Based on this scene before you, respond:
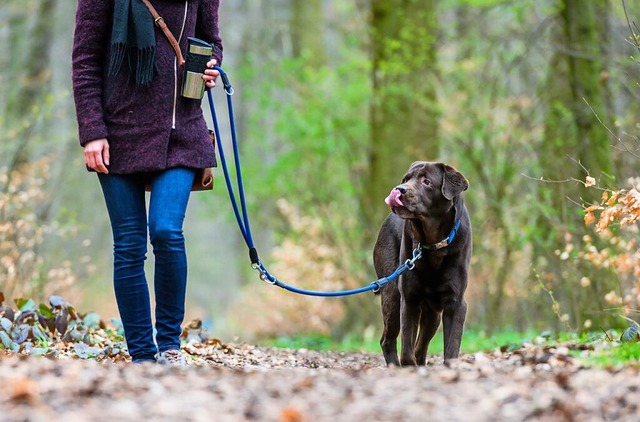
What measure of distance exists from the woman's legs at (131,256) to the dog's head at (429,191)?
5.12 ft

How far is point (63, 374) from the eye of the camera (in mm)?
3848

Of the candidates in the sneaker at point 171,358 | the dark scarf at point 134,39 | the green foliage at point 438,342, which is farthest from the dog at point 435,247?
the green foliage at point 438,342

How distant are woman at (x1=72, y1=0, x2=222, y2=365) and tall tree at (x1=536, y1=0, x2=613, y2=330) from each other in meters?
4.67

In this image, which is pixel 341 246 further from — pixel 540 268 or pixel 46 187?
pixel 46 187

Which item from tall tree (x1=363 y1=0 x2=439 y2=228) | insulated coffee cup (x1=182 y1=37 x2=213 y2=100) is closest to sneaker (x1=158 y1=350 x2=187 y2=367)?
insulated coffee cup (x1=182 y1=37 x2=213 y2=100)

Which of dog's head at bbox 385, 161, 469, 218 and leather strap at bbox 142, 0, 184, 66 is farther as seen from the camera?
Answer: dog's head at bbox 385, 161, 469, 218

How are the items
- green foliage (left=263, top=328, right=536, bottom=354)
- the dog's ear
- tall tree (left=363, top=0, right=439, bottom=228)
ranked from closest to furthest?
the dog's ear
green foliage (left=263, top=328, right=536, bottom=354)
tall tree (left=363, top=0, right=439, bottom=228)

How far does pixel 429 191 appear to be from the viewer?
5820 mm

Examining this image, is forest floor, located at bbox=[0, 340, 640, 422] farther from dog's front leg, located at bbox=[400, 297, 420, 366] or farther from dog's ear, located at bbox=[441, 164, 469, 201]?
dog's ear, located at bbox=[441, 164, 469, 201]

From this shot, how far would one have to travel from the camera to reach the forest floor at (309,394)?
3.32m

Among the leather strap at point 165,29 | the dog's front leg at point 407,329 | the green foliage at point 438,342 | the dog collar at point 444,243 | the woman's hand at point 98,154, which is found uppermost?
the leather strap at point 165,29

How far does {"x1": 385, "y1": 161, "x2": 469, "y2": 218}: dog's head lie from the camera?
18.7 feet

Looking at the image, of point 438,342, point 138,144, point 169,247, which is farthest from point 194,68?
point 438,342

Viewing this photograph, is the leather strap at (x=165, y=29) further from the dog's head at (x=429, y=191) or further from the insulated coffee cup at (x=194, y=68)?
the dog's head at (x=429, y=191)
